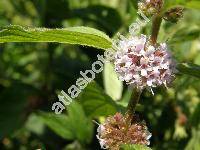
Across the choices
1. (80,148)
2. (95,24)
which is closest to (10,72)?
(95,24)

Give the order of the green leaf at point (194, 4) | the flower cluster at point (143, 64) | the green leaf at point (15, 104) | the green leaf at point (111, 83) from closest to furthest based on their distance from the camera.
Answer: the green leaf at point (194, 4) < the flower cluster at point (143, 64) < the green leaf at point (111, 83) < the green leaf at point (15, 104)

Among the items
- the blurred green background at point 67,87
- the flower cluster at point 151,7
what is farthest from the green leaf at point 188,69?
the blurred green background at point 67,87

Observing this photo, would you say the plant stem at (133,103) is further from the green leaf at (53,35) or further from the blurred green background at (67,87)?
the blurred green background at (67,87)

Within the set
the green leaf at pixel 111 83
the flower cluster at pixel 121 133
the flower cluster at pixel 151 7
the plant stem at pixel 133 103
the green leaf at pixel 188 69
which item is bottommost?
the flower cluster at pixel 121 133

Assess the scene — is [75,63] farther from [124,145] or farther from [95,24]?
[124,145]

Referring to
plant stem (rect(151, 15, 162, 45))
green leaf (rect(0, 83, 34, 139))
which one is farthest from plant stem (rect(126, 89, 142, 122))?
green leaf (rect(0, 83, 34, 139))

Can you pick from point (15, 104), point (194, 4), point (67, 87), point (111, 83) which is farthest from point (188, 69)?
point (15, 104)
